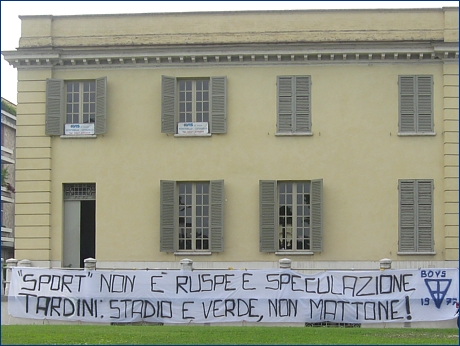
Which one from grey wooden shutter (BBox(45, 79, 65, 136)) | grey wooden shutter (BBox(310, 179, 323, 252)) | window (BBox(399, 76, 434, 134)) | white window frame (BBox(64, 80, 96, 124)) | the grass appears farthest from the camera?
white window frame (BBox(64, 80, 96, 124))

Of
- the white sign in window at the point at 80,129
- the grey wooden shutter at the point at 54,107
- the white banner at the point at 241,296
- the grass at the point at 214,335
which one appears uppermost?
the grey wooden shutter at the point at 54,107

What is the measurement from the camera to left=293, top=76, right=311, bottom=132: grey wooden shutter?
27234mm

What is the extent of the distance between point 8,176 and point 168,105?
2805cm

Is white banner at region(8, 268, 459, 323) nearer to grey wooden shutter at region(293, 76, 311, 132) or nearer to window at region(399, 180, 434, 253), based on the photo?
window at region(399, 180, 434, 253)

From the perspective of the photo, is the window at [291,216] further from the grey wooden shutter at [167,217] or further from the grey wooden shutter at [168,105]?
the grey wooden shutter at [168,105]

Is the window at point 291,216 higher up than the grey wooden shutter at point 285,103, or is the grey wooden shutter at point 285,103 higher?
the grey wooden shutter at point 285,103

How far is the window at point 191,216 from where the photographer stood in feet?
88.4

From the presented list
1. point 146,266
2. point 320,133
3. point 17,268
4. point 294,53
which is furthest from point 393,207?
point 17,268

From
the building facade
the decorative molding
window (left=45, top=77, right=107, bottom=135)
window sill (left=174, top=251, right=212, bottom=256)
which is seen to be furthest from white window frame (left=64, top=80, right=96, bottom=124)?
the building facade

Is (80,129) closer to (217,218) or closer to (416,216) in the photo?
(217,218)

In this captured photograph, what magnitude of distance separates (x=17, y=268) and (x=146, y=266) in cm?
451

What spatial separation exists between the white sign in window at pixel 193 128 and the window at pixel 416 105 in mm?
6365

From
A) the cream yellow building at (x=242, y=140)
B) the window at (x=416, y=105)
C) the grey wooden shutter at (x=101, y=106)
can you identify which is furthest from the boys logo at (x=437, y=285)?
the grey wooden shutter at (x=101, y=106)

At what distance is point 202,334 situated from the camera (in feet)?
65.7
